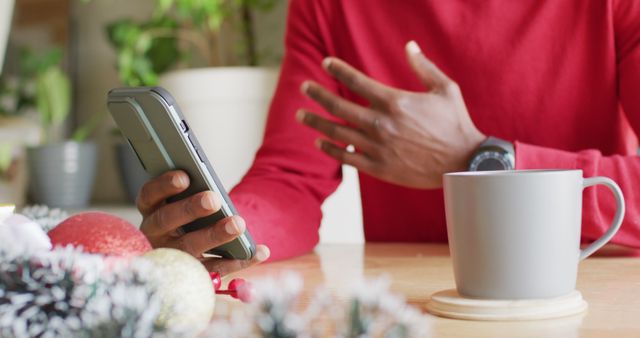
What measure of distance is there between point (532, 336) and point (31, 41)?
9.08 ft

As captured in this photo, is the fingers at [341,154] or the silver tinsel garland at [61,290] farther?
the fingers at [341,154]

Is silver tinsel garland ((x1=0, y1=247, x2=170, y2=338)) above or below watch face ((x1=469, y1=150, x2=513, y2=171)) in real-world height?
above

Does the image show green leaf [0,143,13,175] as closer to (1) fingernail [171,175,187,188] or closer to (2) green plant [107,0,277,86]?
(2) green plant [107,0,277,86]

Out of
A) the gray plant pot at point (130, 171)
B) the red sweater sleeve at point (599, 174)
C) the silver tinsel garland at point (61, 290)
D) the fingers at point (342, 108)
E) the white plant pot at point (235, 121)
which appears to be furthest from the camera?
the gray plant pot at point (130, 171)

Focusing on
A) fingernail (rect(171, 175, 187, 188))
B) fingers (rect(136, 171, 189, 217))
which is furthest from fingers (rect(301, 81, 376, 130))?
fingernail (rect(171, 175, 187, 188))

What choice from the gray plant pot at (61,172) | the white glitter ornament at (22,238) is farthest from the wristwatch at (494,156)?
the gray plant pot at (61,172)

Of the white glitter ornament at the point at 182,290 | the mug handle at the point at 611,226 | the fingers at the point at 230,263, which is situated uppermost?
the white glitter ornament at the point at 182,290

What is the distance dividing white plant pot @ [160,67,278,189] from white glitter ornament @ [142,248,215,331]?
196 centimetres

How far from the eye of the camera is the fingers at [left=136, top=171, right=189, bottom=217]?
78 centimetres

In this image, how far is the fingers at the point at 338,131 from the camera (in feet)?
3.72

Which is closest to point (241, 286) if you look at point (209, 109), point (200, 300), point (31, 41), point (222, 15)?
point (200, 300)

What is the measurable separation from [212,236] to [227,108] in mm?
1674

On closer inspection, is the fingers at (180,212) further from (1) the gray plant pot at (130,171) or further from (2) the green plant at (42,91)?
(2) the green plant at (42,91)

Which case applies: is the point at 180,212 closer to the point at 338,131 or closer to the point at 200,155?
the point at 200,155
